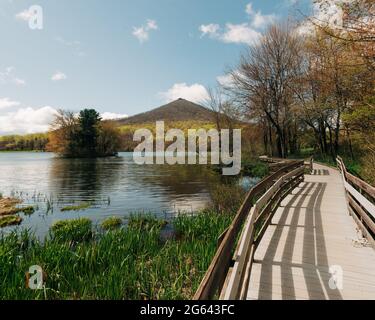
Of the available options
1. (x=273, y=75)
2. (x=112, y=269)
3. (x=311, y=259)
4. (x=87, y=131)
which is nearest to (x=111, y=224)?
(x=112, y=269)

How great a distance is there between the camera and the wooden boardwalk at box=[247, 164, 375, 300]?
462 cm

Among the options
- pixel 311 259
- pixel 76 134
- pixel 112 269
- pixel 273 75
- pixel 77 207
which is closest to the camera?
pixel 311 259

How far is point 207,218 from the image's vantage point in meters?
11.6

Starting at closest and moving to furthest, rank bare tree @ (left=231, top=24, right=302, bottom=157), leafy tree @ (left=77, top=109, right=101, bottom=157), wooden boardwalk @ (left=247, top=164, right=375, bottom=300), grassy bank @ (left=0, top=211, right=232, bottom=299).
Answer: wooden boardwalk @ (left=247, top=164, right=375, bottom=300), grassy bank @ (left=0, top=211, right=232, bottom=299), bare tree @ (left=231, top=24, right=302, bottom=157), leafy tree @ (left=77, top=109, right=101, bottom=157)

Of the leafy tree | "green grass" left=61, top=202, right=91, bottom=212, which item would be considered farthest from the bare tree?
the leafy tree

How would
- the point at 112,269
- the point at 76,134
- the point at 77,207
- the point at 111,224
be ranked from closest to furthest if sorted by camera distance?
the point at 112,269
the point at 111,224
the point at 77,207
the point at 76,134

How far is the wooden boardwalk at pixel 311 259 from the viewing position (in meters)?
4.62

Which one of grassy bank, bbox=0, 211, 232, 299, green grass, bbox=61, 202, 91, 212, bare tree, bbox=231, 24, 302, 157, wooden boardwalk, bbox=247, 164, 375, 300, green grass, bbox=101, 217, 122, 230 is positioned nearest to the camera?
wooden boardwalk, bbox=247, 164, 375, 300

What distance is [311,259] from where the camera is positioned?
5.90 m

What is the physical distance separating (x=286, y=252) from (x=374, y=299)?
6.55ft

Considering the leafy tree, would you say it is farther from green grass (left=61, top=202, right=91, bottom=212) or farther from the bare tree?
green grass (left=61, top=202, right=91, bottom=212)

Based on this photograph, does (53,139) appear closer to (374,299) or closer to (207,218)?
(207,218)

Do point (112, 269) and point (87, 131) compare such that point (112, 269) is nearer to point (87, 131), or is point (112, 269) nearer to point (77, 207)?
point (77, 207)
